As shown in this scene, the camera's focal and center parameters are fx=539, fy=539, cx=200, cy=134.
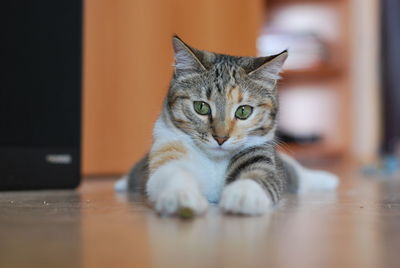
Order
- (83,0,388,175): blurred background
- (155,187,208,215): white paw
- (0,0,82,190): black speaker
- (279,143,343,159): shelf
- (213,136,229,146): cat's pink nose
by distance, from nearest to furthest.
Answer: (155,187,208,215): white paw < (213,136,229,146): cat's pink nose < (0,0,82,190): black speaker < (83,0,388,175): blurred background < (279,143,343,159): shelf

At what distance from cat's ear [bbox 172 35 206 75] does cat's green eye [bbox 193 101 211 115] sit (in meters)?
0.08

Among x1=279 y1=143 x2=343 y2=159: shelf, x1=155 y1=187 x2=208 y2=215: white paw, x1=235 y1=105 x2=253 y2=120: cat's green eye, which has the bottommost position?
x1=279 y1=143 x2=343 y2=159: shelf

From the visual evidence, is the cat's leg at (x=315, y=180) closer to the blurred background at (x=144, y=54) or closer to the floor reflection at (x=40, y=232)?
the blurred background at (x=144, y=54)

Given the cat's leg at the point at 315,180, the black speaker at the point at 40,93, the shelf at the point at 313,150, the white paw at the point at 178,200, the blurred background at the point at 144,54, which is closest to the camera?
the white paw at the point at 178,200

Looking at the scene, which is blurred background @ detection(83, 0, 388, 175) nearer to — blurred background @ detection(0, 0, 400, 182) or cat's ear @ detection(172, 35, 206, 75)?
blurred background @ detection(0, 0, 400, 182)

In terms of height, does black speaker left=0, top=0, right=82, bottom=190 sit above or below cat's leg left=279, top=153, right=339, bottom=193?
above

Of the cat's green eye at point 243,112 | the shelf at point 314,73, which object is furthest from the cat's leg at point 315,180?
the shelf at point 314,73

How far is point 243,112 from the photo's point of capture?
112 cm

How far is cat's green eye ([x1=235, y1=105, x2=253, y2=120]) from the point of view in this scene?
1.11 m

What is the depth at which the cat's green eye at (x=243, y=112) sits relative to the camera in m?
1.11

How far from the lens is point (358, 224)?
0.89 m


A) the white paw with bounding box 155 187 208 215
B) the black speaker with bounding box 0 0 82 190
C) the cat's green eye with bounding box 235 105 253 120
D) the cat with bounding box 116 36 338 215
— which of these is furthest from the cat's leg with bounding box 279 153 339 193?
the white paw with bounding box 155 187 208 215

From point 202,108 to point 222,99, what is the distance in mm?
48

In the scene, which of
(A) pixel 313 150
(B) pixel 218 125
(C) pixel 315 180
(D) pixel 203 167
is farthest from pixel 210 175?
(A) pixel 313 150
